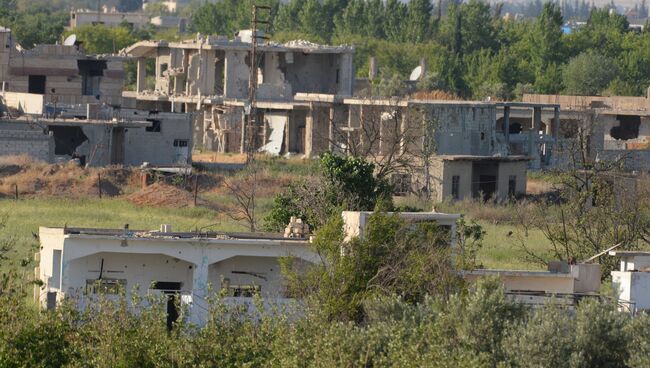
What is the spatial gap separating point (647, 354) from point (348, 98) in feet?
108

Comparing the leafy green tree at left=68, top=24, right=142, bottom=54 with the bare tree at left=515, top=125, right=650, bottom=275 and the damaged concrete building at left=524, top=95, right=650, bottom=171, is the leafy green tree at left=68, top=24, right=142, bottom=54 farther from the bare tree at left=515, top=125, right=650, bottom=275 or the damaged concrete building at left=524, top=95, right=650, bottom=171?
the bare tree at left=515, top=125, right=650, bottom=275

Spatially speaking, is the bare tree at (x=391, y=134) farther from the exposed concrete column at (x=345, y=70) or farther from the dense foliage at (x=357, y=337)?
the dense foliage at (x=357, y=337)

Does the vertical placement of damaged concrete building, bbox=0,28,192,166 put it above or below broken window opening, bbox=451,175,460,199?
above

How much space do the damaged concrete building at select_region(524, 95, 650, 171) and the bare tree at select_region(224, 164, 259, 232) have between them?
944 centimetres

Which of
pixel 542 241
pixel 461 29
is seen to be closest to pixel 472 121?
pixel 542 241

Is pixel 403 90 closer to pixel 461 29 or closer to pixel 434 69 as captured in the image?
pixel 434 69

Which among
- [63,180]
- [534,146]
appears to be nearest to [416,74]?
[534,146]

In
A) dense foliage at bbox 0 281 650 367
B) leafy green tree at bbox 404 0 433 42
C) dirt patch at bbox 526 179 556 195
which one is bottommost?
dense foliage at bbox 0 281 650 367

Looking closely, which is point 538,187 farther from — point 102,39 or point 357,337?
point 102,39

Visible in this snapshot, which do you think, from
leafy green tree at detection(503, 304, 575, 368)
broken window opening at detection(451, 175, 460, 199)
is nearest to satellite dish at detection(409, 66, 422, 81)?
broken window opening at detection(451, 175, 460, 199)

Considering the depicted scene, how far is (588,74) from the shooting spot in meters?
85.1

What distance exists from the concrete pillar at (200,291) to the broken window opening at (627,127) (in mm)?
37278

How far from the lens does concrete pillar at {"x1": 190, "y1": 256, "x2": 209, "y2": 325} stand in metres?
25.4

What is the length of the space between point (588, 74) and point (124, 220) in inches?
1971
